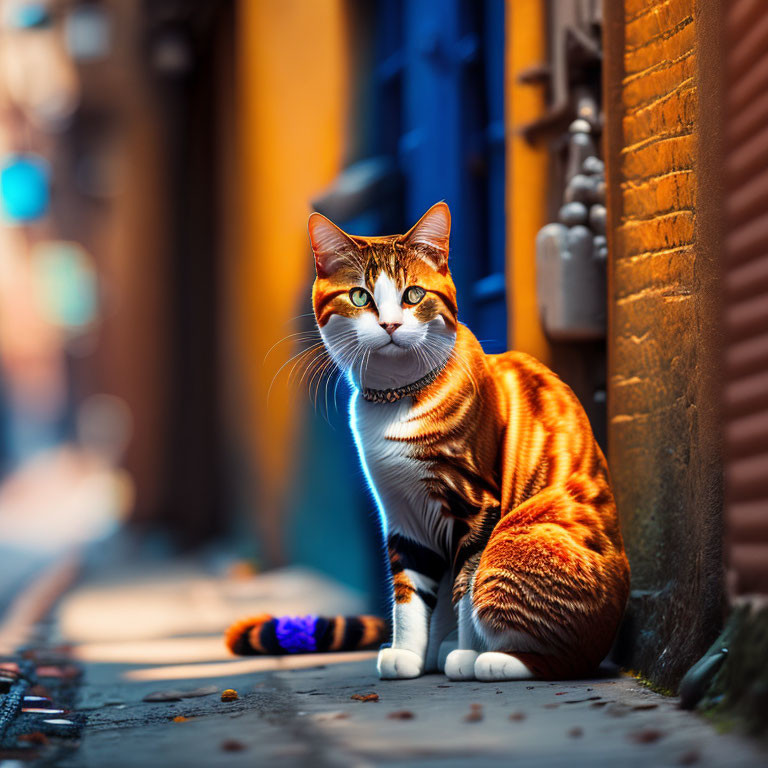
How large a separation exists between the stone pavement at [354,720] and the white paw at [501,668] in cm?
3

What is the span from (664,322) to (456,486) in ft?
2.40

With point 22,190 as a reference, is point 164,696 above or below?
below

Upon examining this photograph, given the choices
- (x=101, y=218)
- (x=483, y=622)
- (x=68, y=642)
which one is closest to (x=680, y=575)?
(x=483, y=622)

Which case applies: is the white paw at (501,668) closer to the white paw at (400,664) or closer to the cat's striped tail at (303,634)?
the white paw at (400,664)

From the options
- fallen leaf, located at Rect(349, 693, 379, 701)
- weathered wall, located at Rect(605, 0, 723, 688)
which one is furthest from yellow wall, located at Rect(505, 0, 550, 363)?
fallen leaf, located at Rect(349, 693, 379, 701)

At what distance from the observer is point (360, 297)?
8.64ft

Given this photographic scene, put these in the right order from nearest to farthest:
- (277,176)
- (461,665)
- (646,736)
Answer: (646,736), (461,665), (277,176)

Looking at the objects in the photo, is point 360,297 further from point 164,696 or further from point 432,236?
point 164,696

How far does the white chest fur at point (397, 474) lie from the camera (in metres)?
2.63

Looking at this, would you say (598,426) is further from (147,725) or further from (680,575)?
(147,725)

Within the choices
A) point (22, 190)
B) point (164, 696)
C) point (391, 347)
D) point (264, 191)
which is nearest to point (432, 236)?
point (391, 347)

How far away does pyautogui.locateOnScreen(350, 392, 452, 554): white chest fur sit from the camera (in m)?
2.63

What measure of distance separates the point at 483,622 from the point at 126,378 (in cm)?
1235

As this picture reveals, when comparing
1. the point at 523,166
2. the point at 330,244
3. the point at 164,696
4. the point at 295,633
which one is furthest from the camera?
the point at 523,166
